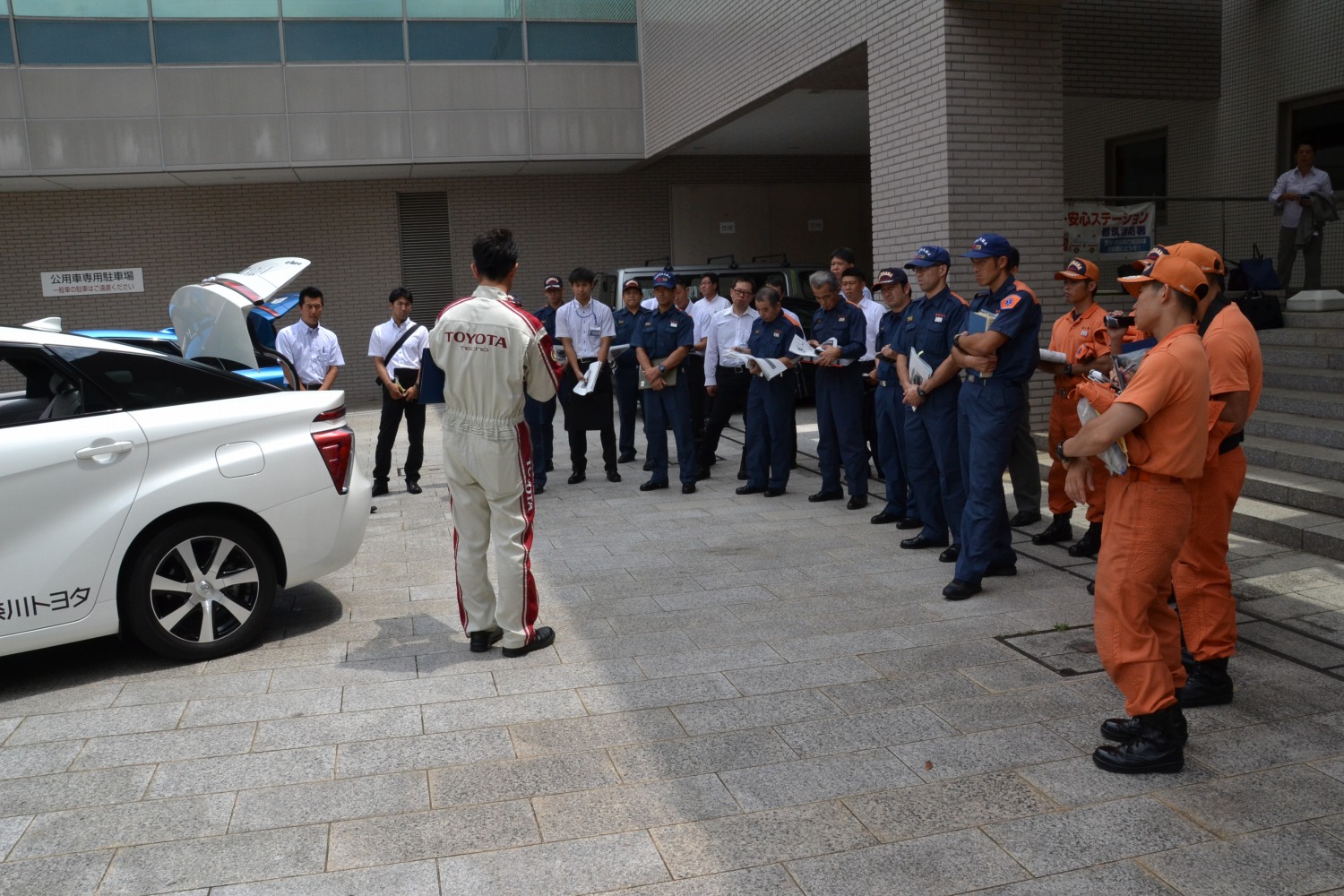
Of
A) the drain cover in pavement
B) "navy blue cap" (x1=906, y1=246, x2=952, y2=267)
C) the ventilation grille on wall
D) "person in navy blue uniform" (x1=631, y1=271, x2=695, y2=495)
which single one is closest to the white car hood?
"person in navy blue uniform" (x1=631, y1=271, x2=695, y2=495)

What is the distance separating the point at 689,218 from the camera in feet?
69.0

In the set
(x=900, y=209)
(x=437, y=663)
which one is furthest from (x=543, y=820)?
(x=900, y=209)

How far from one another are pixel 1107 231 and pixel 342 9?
13.0 m

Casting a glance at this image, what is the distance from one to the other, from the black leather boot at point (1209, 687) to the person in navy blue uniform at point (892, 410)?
3.05 metres

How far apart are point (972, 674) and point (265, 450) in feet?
11.3

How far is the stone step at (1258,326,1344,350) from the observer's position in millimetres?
9234

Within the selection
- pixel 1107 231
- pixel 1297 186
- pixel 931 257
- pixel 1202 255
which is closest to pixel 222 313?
pixel 931 257

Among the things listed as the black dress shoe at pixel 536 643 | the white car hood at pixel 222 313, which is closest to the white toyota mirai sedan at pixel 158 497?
the black dress shoe at pixel 536 643

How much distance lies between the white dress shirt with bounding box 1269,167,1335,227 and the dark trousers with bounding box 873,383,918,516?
6175 millimetres

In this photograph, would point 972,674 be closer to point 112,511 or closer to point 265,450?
point 265,450

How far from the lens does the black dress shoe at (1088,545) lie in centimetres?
682

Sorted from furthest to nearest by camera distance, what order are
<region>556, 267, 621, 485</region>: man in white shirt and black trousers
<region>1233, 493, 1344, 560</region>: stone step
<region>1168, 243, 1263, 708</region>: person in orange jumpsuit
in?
<region>556, 267, 621, 485</region>: man in white shirt and black trousers
<region>1233, 493, 1344, 560</region>: stone step
<region>1168, 243, 1263, 708</region>: person in orange jumpsuit

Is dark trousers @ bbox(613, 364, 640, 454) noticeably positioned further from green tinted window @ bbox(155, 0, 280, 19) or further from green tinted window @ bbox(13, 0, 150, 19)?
green tinted window @ bbox(13, 0, 150, 19)

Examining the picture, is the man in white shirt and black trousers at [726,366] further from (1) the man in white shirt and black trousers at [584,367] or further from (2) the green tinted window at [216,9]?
(2) the green tinted window at [216,9]
